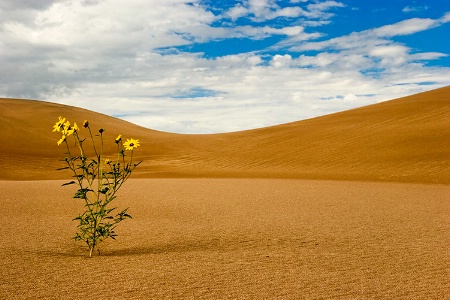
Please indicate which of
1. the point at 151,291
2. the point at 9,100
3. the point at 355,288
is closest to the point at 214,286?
the point at 151,291

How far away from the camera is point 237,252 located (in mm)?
6129

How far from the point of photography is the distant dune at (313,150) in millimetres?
21531

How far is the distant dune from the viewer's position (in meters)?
21.5

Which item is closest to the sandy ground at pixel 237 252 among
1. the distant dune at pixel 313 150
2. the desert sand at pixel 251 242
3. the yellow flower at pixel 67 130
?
the desert sand at pixel 251 242

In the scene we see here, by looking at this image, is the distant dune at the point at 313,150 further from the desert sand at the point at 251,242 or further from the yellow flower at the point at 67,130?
the yellow flower at the point at 67,130

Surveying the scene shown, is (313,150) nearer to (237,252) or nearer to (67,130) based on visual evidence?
(237,252)

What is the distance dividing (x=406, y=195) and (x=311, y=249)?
7820mm

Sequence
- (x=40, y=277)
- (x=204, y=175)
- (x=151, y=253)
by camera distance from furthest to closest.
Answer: (x=204, y=175), (x=151, y=253), (x=40, y=277)

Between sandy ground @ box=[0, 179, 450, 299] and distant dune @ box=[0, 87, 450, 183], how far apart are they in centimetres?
1024

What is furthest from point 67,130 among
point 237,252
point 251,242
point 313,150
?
point 313,150

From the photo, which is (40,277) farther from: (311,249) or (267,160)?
(267,160)

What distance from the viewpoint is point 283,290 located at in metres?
→ 4.49

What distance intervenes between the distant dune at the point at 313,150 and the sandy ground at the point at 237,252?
1024 cm

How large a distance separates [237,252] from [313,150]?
862 inches
